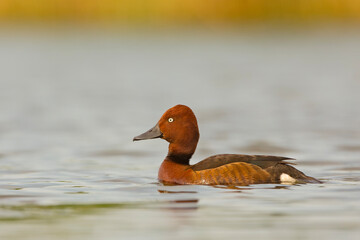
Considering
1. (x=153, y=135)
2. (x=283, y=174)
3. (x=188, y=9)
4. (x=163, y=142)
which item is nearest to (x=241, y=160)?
(x=283, y=174)

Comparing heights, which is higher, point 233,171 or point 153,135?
point 153,135

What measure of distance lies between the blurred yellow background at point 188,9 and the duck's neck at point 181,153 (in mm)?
24224

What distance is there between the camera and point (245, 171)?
8922 mm

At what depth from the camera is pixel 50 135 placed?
14070mm

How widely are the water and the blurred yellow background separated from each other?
1320mm

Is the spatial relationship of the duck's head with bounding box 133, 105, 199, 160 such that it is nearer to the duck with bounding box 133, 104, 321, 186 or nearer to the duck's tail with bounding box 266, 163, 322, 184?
the duck with bounding box 133, 104, 321, 186

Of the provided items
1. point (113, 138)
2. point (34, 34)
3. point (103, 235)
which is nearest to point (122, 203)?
point (103, 235)

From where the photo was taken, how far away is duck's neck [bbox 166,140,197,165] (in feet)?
31.1

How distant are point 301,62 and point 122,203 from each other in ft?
68.7

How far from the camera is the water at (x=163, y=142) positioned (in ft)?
23.4

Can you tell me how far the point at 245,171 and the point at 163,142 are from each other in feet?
15.5

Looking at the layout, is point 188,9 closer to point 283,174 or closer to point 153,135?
point 153,135

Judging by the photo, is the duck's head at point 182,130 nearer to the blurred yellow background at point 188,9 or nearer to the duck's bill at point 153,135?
the duck's bill at point 153,135

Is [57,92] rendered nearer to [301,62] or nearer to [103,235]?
[301,62]
